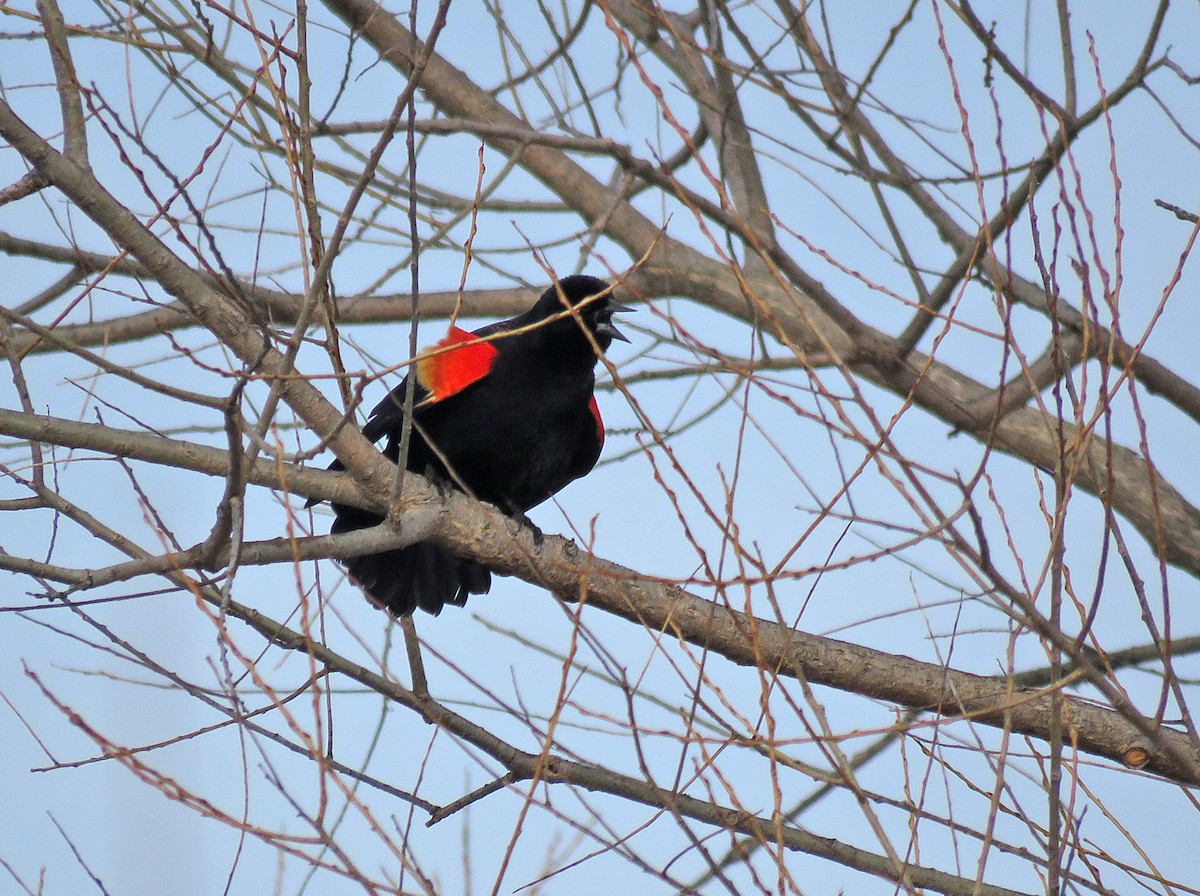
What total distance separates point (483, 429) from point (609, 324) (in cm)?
65

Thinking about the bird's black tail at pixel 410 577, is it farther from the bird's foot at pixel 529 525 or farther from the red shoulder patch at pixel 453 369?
the red shoulder patch at pixel 453 369

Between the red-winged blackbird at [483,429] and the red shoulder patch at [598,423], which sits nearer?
the red-winged blackbird at [483,429]

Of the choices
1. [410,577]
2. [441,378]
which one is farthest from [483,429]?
[410,577]

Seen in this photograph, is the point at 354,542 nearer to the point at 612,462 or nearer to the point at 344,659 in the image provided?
the point at 344,659

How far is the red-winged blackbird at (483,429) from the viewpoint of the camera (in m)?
3.99

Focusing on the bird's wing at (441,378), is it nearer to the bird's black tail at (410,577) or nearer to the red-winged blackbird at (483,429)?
the red-winged blackbird at (483,429)

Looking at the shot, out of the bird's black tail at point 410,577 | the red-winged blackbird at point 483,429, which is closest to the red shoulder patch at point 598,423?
the red-winged blackbird at point 483,429

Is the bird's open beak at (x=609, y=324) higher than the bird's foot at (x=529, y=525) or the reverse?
higher

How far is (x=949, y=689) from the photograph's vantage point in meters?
3.13

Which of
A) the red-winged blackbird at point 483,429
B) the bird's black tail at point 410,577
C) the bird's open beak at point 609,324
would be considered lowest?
the bird's black tail at point 410,577

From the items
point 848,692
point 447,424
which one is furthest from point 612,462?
point 848,692

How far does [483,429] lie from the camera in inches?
157

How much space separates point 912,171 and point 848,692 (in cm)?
191

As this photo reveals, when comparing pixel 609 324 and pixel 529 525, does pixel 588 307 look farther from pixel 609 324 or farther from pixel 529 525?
pixel 529 525
